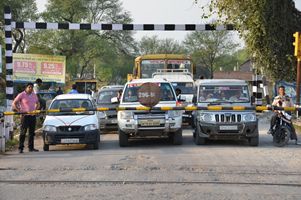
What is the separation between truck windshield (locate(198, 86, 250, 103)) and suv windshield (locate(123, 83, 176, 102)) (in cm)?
94

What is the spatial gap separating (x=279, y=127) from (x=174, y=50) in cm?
6526

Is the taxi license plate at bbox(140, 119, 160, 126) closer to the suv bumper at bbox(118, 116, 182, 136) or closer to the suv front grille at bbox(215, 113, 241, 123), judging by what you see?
the suv bumper at bbox(118, 116, 182, 136)

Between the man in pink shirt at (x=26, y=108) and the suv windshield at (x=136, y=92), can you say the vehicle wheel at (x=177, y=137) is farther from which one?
the man in pink shirt at (x=26, y=108)

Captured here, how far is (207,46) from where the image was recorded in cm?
7644

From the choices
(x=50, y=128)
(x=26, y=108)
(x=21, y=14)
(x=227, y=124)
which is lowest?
(x=50, y=128)

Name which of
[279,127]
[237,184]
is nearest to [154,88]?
[279,127]

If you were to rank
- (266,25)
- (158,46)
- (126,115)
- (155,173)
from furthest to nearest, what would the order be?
(158,46), (266,25), (126,115), (155,173)

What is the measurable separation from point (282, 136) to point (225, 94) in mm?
2194

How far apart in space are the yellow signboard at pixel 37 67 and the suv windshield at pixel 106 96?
192 inches

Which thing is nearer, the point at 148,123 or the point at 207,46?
the point at 148,123

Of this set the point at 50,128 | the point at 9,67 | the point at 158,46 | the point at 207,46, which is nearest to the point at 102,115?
the point at 9,67

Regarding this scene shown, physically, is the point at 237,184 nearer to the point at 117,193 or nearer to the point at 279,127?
the point at 117,193

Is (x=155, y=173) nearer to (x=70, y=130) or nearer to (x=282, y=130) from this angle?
(x=70, y=130)

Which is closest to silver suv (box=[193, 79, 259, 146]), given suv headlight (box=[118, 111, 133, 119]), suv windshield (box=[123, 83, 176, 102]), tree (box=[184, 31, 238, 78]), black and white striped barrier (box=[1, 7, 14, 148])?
suv windshield (box=[123, 83, 176, 102])
